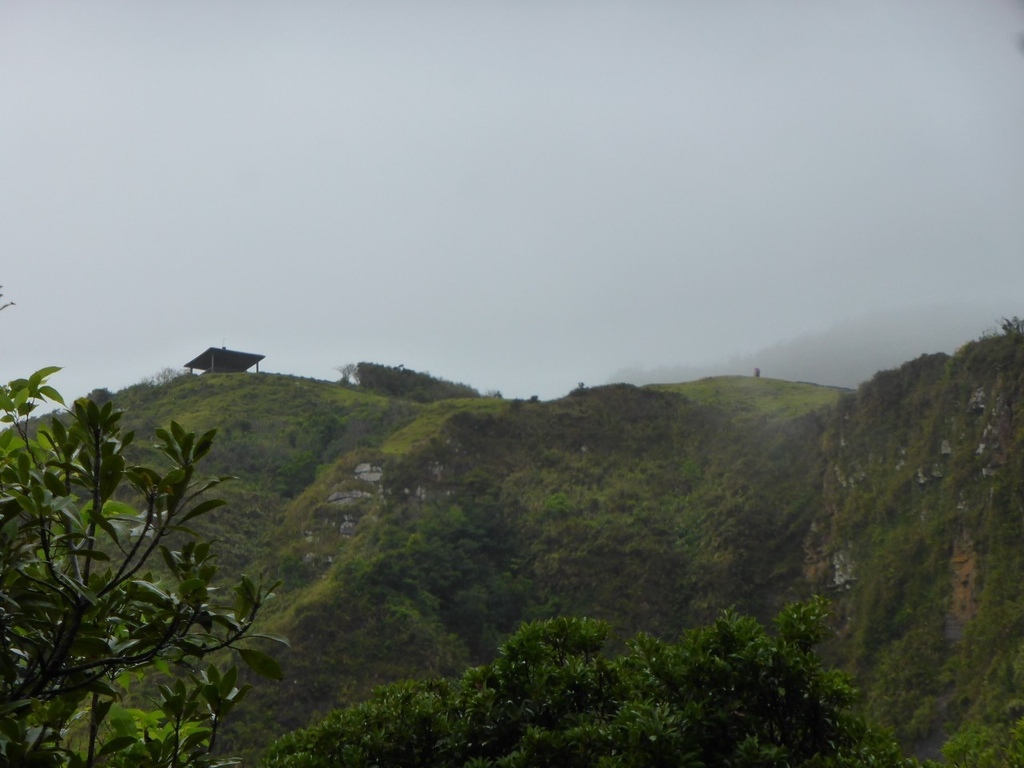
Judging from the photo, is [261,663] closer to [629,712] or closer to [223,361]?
[629,712]

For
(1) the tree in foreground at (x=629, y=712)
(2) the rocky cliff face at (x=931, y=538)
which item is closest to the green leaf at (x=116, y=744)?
(1) the tree in foreground at (x=629, y=712)

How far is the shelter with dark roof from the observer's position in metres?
37.3

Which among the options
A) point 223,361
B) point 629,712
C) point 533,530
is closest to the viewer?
point 629,712

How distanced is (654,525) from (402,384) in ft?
59.8

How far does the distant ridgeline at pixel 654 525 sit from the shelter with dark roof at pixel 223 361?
7715mm

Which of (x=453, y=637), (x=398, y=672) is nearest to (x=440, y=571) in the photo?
(x=453, y=637)

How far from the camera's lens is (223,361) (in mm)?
37688

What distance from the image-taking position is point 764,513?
2131cm

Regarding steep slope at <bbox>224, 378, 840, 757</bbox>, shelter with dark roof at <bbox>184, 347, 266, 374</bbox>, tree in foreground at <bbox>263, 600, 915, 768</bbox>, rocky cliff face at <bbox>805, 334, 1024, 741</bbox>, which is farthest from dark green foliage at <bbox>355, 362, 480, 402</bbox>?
tree in foreground at <bbox>263, 600, 915, 768</bbox>

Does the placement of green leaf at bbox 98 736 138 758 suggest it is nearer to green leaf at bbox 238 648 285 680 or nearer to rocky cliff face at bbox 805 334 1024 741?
green leaf at bbox 238 648 285 680

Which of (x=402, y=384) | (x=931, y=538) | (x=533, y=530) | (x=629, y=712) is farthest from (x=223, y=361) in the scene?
(x=629, y=712)

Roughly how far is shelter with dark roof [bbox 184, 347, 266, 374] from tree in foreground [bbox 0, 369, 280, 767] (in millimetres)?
35895

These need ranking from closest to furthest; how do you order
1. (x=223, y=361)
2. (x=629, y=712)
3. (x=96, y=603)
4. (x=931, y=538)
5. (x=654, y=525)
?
(x=96, y=603), (x=629, y=712), (x=931, y=538), (x=654, y=525), (x=223, y=361)

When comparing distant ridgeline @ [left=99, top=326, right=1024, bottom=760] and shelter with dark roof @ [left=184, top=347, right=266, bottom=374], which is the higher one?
shelter with dark roof @ [left=184, top=347, right=266, bottom=374]
